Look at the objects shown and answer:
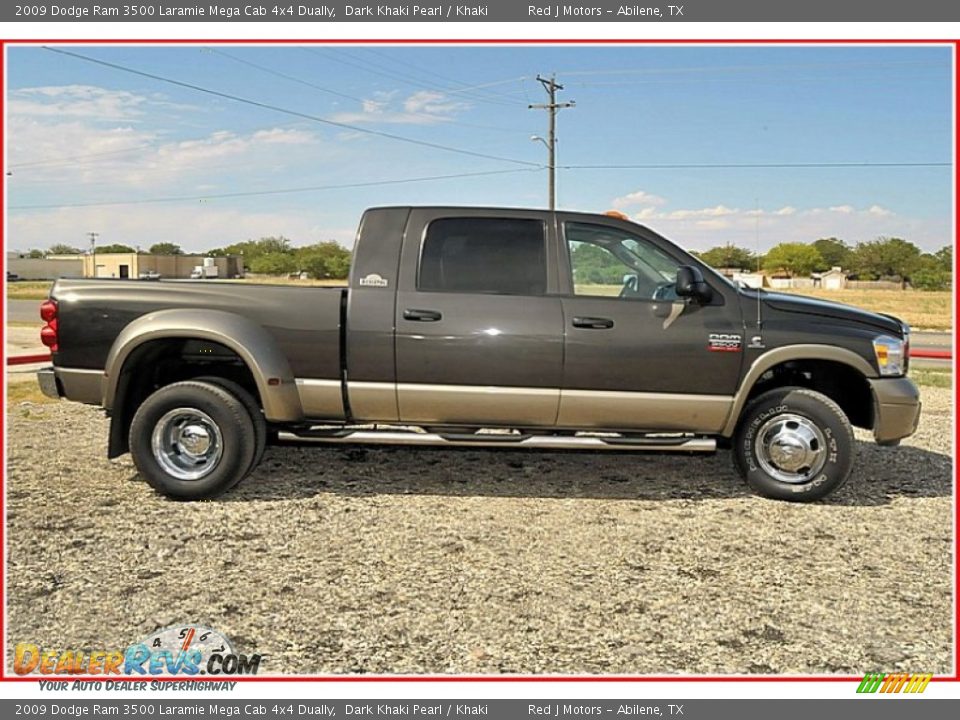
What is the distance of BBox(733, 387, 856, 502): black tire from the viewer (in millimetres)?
5270

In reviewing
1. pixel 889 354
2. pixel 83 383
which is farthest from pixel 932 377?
pixel 83 383

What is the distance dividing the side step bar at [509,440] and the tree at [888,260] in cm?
7775

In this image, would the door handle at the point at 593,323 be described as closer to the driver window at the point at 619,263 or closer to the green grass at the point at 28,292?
the driver window at the point at 619,263

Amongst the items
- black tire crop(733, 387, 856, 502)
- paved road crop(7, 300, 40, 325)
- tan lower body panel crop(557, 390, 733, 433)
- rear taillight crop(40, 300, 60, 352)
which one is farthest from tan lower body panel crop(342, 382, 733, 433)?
paved road crop(7, 300, 40, 325)

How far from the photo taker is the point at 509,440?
5.24 meters

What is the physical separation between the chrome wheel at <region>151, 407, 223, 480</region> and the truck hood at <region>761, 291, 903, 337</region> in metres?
4.08

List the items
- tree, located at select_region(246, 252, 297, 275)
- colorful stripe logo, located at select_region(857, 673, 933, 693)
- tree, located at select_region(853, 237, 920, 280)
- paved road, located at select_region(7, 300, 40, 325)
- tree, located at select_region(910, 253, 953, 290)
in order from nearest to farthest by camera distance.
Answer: colorful stripe logo, located at select_region(857, 673, 933, 693) → tree, located at select_region(246, 252, 297, 275) → paved road, located at select_region(7, 300, 40, 325) → tree, located at select_region(910, 253, 953, 290) → tree, located at select_region(853, 237, 920, 280)

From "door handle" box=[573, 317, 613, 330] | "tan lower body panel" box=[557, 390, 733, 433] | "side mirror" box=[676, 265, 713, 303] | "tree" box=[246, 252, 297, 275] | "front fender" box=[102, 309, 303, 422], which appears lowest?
"tan lower body panel" box=[557, 390, 733, 433]

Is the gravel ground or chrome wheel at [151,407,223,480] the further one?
chrome wheel at [151,407,223,480]

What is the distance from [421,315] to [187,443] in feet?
6.22

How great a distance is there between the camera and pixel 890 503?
Result: 550 cm

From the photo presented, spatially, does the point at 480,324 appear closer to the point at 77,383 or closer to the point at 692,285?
the point at 692,285

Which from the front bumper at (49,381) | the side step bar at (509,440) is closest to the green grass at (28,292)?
the front bumper at (49,381)

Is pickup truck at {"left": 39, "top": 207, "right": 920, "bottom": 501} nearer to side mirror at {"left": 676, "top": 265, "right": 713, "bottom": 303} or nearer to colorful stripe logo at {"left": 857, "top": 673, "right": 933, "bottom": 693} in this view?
side mirror at {"left": 676, "top": 265, "right": 713, "bottom": 303}
